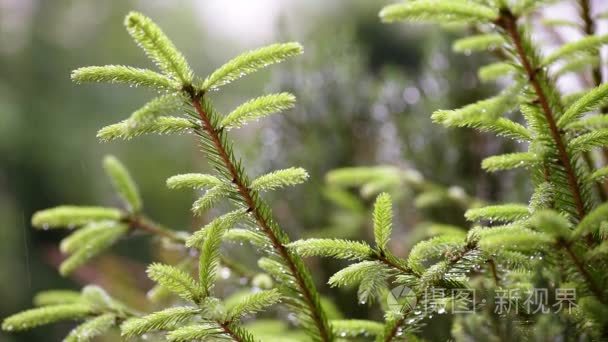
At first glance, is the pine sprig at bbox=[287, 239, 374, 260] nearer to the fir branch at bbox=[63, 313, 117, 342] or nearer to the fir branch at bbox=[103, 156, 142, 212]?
the fir branch at bbox=[63, 313, 117, 342]

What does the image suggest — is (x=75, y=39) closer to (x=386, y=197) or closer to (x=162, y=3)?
(x=162, y=3)

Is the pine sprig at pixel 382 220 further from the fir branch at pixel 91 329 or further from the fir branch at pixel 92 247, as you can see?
the fir branch at pixel 92 247

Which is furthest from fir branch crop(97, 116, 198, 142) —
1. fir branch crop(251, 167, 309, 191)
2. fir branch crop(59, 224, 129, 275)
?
fir branch crop(59, 224, 129, 275)

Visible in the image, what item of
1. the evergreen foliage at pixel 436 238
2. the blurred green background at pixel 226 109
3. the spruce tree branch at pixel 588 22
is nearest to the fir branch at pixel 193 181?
the evergreen foliage at pixel 436 238

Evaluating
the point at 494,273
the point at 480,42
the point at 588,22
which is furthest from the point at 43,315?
the point at 588,22

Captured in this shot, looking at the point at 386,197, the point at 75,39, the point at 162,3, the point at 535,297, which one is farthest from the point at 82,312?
the point at 162,3

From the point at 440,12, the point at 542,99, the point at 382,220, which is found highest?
the point at 440,12

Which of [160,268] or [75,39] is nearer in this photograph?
[160,268]

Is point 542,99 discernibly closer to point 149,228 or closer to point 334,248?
point 334,248
